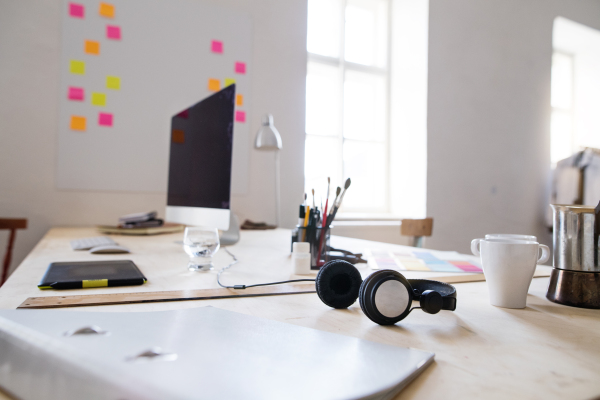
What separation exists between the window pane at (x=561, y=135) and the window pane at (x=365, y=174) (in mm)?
2210

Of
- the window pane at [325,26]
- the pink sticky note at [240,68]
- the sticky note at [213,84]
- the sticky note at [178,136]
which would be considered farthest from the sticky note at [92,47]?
the window pane at [325,26]

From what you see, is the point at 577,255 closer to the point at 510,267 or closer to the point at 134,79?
the point at 510,267

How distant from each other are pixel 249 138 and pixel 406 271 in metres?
2.05

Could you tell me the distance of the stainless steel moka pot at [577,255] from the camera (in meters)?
0.61

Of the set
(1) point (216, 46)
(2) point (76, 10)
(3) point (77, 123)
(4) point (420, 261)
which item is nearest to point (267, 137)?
(1) point (216, 46)

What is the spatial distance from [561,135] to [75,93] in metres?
4.83

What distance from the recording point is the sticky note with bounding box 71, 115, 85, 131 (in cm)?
233

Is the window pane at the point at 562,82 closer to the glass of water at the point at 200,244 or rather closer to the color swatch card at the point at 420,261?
the color swatch card at the point at 420,261

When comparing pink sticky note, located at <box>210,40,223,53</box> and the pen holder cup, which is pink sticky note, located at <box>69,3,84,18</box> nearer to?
pink sticky note, located at <box>210,40,223,53</box>

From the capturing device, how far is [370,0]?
147 inches

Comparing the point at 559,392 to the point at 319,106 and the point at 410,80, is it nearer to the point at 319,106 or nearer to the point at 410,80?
the point at 319,106

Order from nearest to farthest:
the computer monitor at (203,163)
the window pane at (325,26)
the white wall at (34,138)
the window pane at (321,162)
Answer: the computer monitor at (203,163), the white wall at (34,138), the window pane at (321,162), the window pane at (325,26)

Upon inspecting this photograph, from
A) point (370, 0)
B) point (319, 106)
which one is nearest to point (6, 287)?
point (319, 106)

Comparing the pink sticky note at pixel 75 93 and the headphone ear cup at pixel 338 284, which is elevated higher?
the pink sticky note at pixel 75 93
